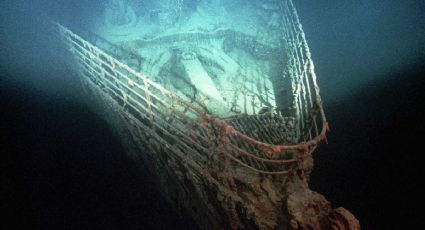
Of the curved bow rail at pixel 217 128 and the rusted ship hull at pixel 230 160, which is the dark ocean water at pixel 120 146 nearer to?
the rusted ship hull at pixel 230 160

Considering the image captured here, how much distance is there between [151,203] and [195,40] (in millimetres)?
5706

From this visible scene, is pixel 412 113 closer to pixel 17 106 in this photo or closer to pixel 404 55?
pixel 404 55

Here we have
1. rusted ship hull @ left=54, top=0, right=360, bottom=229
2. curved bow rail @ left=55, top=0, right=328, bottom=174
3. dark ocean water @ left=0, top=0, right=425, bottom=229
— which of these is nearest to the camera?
rusted ship hull @ left=54, top=0, right=360, bottom=229

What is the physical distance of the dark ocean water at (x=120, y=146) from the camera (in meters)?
7.68

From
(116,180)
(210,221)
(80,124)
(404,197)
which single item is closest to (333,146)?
(404,197)

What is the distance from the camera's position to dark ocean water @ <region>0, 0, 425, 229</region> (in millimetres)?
7680

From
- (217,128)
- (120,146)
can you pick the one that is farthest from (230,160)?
(120,146)

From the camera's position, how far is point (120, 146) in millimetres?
Answer: 8078

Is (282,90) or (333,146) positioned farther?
(333,146)

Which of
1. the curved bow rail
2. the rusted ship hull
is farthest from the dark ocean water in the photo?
the curved bow rail

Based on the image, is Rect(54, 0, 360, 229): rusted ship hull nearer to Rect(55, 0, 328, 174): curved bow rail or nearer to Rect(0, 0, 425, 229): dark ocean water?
Rect(55, 0, 328, 174): curved bow rail

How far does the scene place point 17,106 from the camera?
8.12 metres

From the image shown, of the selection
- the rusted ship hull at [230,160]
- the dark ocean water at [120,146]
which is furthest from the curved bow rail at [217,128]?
the dark ocean water at [120,146]

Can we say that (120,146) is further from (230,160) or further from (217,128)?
(217,128)
